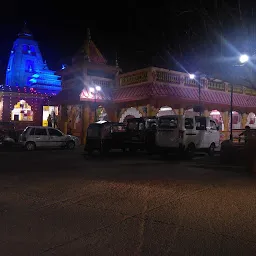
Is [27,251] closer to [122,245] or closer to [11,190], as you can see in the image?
[122,245]

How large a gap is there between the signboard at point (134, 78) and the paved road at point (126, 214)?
14.1 m

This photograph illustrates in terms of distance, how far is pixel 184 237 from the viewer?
15.9ft

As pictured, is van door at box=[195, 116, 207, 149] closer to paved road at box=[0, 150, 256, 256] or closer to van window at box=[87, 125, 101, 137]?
van window at box=[87, 125, 101, 137]

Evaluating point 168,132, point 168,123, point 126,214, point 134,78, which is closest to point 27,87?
point 134,78

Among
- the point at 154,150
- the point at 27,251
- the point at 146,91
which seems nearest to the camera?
the point at 27,251

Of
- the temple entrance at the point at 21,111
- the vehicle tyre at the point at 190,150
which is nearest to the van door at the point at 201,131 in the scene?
the vehicle tyre at the point at 190,150

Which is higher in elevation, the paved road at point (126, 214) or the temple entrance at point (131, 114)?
the temple entrance at point (131, 114)

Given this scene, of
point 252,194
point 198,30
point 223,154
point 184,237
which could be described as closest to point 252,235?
point 184,237

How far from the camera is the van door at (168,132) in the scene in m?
15.9

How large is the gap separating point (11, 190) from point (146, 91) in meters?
15.7

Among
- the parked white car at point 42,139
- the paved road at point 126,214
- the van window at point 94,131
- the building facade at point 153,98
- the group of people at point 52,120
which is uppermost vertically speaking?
the building facade at point 153,98

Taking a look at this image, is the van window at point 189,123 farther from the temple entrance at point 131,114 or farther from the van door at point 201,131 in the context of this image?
the temple entrance at point 131,114

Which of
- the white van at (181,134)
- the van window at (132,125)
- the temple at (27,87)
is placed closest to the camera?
the white van at (181,134)

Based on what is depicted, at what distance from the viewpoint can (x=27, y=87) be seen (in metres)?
35.6
